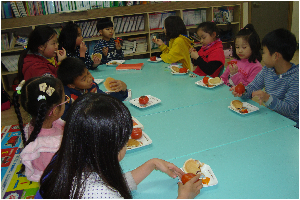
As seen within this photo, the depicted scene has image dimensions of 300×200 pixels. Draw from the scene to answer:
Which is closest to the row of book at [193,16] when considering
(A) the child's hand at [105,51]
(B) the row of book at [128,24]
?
(B) the row of book at [128,24]

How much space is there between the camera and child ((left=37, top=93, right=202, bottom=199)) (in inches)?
30.0

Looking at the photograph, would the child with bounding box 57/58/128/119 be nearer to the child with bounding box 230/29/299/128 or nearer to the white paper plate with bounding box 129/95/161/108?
the white paper plate with bounding box 129/95/161/108

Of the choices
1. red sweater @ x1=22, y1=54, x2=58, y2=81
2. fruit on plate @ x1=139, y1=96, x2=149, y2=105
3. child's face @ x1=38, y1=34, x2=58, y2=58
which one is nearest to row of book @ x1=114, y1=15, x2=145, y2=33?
child's face @ x1=38, y1=34, x2=58, y2=58

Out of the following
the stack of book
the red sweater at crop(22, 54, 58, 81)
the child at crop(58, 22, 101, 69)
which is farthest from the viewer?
the stack of book

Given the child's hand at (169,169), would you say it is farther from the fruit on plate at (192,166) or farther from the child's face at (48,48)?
the child's face at (48,48)

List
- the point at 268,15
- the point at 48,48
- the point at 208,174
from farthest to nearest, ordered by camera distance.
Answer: the point at 268,15
the point at 48,48
the point at 208,174

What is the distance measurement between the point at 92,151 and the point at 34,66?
1.66 m

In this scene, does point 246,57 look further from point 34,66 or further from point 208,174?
point 34,66

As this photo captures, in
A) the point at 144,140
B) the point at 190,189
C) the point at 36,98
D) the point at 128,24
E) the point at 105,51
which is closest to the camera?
the point at 190,189

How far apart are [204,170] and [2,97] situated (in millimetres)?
3628

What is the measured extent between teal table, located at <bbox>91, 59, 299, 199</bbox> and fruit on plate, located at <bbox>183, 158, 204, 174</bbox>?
6 centimetres

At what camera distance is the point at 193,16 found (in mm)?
4711

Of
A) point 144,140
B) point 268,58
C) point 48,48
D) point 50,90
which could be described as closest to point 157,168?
point 144,140

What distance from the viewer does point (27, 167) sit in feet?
3.84
